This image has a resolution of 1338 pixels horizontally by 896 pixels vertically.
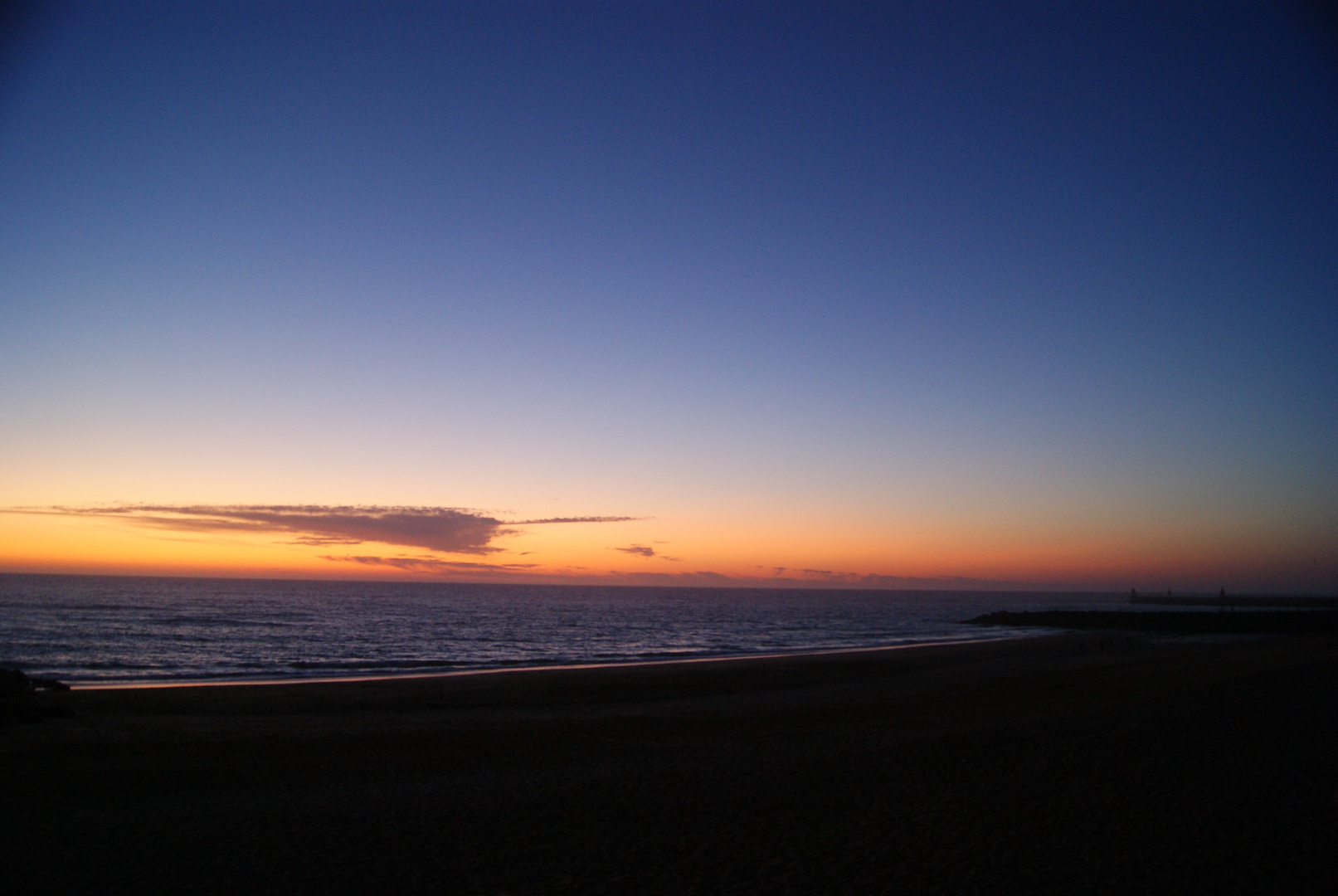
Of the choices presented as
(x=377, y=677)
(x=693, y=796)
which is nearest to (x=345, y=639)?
(x=377, y=677)

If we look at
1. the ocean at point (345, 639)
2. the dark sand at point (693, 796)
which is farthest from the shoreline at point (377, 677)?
the dark sand at point (693, 796)

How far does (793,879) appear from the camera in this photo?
618 centimetres

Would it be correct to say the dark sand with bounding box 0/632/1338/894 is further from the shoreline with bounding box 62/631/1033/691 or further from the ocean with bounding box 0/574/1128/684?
the ocean with bounding box 0/574/1128/684

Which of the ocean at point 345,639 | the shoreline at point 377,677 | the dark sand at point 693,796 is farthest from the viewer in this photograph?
the ocean at point 345,639

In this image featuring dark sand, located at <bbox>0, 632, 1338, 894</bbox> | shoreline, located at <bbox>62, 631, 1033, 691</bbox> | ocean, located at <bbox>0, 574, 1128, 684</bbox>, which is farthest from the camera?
ocean, located at <bbox>0, 574, 1128, 684</bbox>

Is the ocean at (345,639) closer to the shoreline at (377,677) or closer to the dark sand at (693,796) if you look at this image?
the shoreline at (377,677)

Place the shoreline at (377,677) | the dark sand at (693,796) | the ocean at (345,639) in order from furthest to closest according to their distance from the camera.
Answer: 1. the ocean at (345,639)
2. the shoreline at (377,677)
3. the dark sand at (693,796)

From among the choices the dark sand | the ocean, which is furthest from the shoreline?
the dark sand

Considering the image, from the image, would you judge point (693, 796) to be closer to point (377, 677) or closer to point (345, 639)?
point (377, 677)

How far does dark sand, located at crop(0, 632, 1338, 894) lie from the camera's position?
20.8 feet

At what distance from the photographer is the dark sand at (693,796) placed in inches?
250

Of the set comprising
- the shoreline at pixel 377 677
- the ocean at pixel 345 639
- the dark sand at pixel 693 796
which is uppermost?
the dark sand at pixel 693 796

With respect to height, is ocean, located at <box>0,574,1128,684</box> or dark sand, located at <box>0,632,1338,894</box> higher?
dark sand, located at <box>0,632,1338,894</box>

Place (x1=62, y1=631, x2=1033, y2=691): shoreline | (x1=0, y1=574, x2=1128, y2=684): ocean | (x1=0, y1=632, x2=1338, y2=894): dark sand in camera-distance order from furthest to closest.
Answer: (x1=0, y1=574, x2=1128, y2=684): ocean, (x1=62, y1=631, x2=1033, y2=691): shoreline, (x1=0, y1=632, x2=1338, y2=894): dark sand
